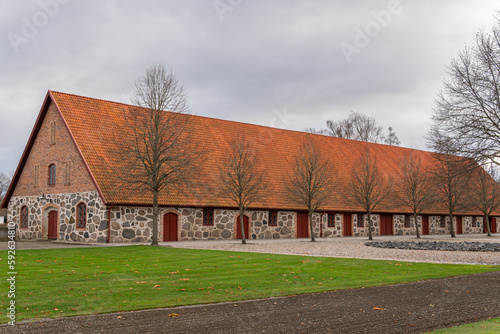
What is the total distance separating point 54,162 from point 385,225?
1006 inches

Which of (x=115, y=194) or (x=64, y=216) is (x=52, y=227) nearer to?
(x=64, y=216)

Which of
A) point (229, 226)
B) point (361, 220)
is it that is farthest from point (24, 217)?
point (361, 220)

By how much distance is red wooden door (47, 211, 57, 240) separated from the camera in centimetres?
2889

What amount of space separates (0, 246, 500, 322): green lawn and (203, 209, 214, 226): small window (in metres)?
10.7

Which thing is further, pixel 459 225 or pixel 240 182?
pixel 459 225

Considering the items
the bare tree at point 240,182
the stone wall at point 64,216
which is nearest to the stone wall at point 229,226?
the bare tree at point 240,182

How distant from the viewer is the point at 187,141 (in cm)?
2744

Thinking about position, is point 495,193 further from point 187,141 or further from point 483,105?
point 187,141

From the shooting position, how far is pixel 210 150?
31656 millimetres

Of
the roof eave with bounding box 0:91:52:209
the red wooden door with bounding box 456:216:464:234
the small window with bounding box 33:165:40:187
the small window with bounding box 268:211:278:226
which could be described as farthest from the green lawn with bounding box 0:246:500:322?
the red wooden door with bounding box 456:216:464:234

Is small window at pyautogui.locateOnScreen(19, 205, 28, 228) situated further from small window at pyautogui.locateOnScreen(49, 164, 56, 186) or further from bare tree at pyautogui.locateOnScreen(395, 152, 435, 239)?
bare tree at pyautogui.locateOnScreen(395, 152, 435, 239)

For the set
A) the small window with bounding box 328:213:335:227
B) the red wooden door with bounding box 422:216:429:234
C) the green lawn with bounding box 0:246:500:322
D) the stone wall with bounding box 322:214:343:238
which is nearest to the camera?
the green lawn with bounding box 0:246:500:322

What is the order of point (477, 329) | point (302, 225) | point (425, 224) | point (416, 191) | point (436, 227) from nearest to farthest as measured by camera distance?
1. point (477, 329)
2. point (302, 225)
3. point (416, 191)
4. point (425, 224)
5. point (436, 227)

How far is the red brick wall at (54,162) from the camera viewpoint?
89.6 ft
